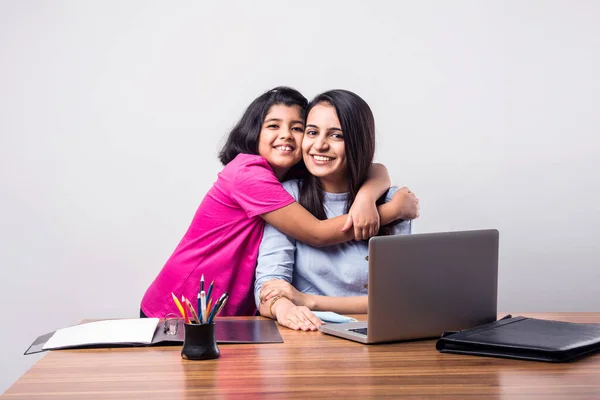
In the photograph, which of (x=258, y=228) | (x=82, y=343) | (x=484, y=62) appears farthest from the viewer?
(x=484, y=62)

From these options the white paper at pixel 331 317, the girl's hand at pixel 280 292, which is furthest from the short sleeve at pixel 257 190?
the white paper at pixel 331 317

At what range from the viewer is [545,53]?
3.16 meters

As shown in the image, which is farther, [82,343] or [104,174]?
[104,174]

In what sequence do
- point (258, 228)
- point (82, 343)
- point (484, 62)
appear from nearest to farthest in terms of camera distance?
point (82, 343) → point (258, 228) → point (484, 62)

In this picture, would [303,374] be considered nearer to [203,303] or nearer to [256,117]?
[203,303]

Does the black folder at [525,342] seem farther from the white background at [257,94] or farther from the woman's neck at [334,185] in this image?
the white background at [257,94]

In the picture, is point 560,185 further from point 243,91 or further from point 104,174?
point 104,174

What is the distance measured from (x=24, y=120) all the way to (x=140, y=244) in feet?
2.37

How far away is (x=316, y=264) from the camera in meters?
2.22

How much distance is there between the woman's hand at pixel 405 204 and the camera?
2.20 meters

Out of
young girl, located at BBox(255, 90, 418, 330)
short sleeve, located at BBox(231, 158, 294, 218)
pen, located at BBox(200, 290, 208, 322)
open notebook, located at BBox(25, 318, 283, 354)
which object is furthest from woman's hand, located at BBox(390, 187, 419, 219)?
pen, located at BBox(200, 290, 208, 322)

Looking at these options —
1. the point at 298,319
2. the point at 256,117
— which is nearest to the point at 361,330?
the point at 298,319

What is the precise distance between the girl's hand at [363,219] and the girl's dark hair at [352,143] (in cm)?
14

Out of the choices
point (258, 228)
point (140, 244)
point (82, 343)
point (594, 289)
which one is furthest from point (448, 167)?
point (82, 343)
